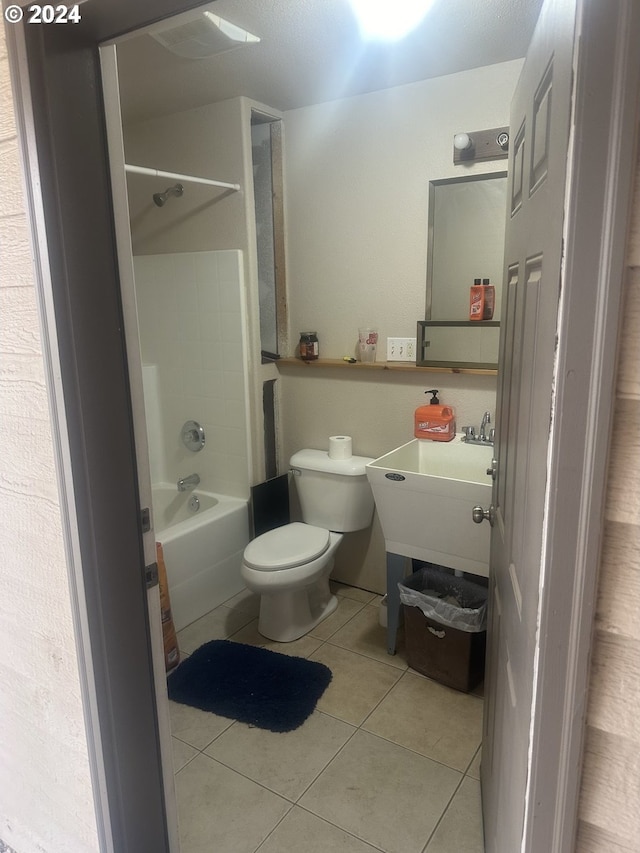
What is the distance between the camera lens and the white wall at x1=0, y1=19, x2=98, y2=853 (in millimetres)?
1086

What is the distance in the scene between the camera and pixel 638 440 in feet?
2.00

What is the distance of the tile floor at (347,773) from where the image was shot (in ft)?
5.44

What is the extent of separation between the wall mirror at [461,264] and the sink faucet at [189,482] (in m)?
1.40

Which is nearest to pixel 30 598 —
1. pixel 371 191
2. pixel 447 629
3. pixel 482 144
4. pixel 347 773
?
pixel 347 773

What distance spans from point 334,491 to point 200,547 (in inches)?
27.2

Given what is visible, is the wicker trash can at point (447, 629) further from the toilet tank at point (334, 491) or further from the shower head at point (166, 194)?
the shower head at point (166, 194)

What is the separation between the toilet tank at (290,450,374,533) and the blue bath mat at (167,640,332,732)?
65 centimetres

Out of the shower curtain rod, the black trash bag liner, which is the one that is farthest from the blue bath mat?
the shower curtain rod

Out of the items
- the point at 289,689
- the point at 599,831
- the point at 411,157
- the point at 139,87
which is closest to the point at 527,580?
the point at 599,831

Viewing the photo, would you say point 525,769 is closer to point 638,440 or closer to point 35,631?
point 638,440

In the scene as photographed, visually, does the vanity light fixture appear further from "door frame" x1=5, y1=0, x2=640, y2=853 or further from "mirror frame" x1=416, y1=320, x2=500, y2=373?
"door frame" x1=5, y1=0, x2=640, y2=853

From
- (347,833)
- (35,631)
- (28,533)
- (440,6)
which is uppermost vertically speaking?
(440,6)

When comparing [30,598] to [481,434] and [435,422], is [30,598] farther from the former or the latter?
[481,434]

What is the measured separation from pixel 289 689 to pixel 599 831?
1681 millimetres
